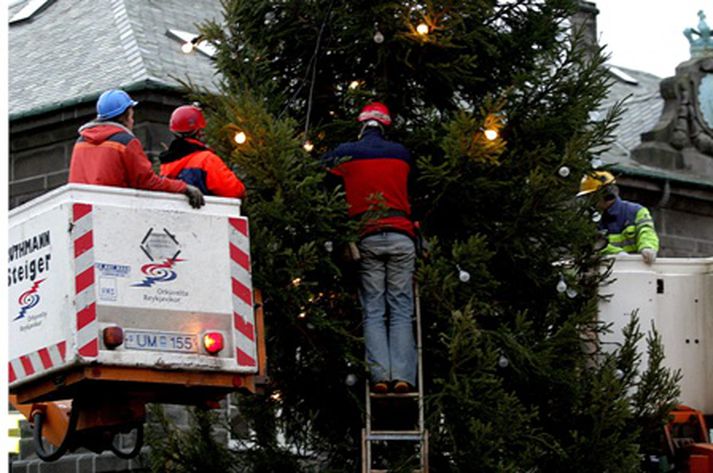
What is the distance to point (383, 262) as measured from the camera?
16266mm

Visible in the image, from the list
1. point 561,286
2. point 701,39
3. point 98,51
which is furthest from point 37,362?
point 701,39

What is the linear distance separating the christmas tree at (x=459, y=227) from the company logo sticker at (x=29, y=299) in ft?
5.68

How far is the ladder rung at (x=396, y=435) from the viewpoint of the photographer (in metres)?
16.1

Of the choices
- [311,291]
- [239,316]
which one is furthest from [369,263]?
[239,316]

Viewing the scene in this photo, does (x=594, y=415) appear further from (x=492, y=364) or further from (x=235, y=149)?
(x=235, y=149)

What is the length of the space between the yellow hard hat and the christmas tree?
0.56 ft

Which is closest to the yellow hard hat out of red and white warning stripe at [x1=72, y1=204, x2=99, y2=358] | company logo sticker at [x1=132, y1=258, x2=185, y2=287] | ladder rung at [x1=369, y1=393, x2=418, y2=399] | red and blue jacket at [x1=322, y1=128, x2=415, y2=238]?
red and blue jacket at [x1=322, y1=128, x2=415, y2=238]

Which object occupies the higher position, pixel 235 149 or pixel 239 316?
pixel 235 149

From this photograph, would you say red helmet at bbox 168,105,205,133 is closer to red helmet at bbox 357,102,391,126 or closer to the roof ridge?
red helmet at bbox 357,102,391,126

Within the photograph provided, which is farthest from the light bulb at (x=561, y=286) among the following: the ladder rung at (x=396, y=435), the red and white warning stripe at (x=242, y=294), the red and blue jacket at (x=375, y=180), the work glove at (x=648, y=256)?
the red and white warning stripe at (x=242, y=294)

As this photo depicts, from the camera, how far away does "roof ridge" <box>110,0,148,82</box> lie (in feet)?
88.3

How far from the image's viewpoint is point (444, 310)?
16.4 metres

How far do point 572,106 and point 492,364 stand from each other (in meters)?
2.18

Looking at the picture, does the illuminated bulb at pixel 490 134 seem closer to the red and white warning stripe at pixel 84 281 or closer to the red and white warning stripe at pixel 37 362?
the red and white warning stripe at pixel 84 281
